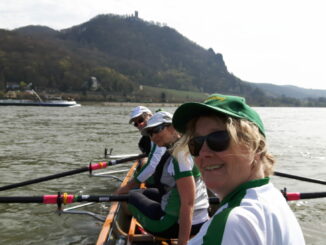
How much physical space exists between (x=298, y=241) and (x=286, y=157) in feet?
70.9

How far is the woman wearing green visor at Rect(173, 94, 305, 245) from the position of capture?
1.34 m

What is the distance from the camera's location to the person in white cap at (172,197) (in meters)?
3.44

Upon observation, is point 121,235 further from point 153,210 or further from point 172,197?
point 172,197

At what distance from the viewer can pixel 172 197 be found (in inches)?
153

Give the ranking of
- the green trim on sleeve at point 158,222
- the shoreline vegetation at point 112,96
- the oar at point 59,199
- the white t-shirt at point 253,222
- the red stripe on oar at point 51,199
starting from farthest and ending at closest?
the shoreline vegetation at point 112,96 → the red stripe on oar at point 51,199 → the oar at point 59,199 → the green trim on sleeve at point 158,222 → the white t-shirt at point 253,222

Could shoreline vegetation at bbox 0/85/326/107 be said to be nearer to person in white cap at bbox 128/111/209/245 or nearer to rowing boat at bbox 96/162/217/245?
rowing boat at bbox 96/162/217/245

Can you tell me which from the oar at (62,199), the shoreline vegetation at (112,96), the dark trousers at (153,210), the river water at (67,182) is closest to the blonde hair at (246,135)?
the dark trousers at (153,210)

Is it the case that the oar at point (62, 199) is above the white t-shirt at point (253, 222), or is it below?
below

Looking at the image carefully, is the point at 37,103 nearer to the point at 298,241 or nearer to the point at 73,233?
the point at 73,233

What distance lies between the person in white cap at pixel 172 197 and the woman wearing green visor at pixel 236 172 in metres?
1.51

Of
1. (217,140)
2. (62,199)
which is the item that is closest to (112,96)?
(62,199)

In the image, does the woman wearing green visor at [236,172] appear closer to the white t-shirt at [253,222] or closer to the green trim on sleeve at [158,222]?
the white t-shirt at [253,222]

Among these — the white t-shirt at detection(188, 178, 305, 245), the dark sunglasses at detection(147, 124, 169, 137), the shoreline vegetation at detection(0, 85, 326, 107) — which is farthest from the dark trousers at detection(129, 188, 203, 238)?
the shoreline vegetation at detection(0, 85, 326, 107)

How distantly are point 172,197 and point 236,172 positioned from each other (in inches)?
91.5
